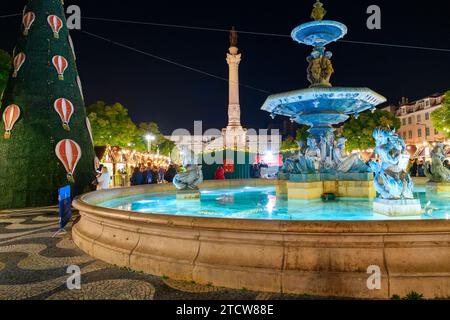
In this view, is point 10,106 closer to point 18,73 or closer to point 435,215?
point 18,73

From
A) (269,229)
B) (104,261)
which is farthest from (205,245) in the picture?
(104,261)

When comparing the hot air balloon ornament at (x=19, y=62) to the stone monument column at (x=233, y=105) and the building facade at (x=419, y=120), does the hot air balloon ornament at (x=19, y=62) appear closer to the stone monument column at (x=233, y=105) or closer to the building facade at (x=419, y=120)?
the stone monument column at (x=233, y=105)

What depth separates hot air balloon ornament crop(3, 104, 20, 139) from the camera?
12.4 meters

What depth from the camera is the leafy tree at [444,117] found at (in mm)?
36188

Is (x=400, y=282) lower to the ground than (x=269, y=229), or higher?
lower

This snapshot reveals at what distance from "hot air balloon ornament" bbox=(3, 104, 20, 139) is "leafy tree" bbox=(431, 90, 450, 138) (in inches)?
1650

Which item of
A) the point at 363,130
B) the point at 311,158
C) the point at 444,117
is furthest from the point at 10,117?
the point at 363,130

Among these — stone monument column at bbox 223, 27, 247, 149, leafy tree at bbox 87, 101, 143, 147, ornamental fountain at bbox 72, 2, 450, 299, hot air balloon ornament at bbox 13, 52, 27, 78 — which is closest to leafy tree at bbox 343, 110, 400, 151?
stone monument column at bbox 223, 27, 247, 149

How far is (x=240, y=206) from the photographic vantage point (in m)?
8.16

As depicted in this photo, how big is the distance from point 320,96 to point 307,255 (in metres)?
6.36

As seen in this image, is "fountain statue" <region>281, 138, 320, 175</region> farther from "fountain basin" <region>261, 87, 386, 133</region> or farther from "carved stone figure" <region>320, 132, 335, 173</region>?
"fountain basin" <region>261, 87, 386, 133</region>

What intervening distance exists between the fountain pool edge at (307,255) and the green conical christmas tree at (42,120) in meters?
10.1

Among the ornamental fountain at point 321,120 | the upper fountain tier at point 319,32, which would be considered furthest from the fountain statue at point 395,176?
the upper fountain tier at point 319,32
